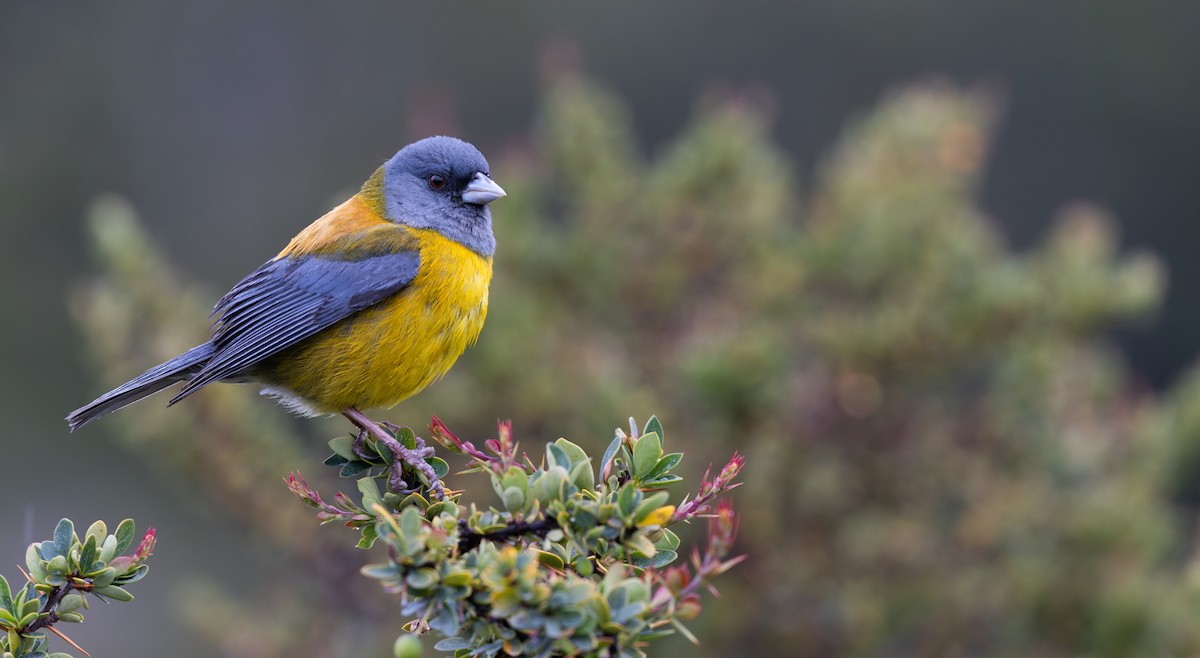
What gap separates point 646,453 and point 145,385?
6.18 ft

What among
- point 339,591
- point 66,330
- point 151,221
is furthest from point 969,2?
point 339,591

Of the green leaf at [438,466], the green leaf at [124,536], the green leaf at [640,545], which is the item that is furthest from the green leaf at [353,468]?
the green leaf at [640,545]

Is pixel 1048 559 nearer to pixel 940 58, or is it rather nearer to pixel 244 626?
pixel 244 626

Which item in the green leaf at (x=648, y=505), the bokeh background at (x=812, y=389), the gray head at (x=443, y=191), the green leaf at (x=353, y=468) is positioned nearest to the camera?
the green leaf at (x=648, y=505)

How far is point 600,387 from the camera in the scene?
15.5 ft

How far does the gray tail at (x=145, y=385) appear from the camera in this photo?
11.0 ft

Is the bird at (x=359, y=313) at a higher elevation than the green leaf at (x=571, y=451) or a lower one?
higher

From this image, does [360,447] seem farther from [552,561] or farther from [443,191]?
[443,191]

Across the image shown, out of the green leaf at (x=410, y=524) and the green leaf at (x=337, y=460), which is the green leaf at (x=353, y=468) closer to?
the green leaf at (x=337, y=460)

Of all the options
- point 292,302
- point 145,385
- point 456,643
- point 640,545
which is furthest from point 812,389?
point 456,643

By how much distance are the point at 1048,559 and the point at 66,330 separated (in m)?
11.3

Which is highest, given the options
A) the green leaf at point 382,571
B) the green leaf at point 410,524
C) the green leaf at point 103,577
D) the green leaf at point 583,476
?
the green leaf at point 583,476

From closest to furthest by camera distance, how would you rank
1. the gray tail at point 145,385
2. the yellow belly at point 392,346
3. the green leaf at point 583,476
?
the green leaf at point 583,476 → the gray tail at point 145,385 → the yellow belly at point 392,346

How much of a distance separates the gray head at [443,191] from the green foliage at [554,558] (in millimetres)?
1619
